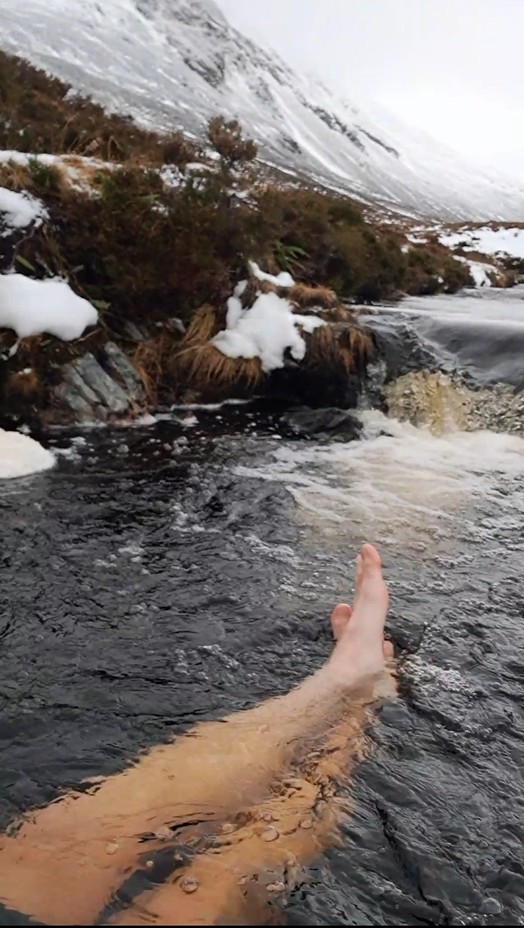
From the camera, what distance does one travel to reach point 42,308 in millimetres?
8562

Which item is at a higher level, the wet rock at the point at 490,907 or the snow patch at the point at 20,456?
the wet rock at the point at 490,907

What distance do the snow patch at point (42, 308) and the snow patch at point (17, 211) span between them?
74cm

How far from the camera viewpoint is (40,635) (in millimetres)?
4117

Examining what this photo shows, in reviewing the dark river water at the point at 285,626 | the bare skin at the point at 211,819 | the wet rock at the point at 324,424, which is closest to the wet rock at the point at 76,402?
the dark river water at the point at 285,626

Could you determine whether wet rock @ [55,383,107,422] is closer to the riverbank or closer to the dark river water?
the riverbank

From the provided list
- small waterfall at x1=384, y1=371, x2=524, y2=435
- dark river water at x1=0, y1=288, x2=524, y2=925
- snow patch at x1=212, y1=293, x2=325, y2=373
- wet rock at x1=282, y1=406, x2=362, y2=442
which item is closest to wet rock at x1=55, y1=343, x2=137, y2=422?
dark river water at x1=0, y1=288, x2=524, y2=925

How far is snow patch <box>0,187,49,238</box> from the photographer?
346 inches

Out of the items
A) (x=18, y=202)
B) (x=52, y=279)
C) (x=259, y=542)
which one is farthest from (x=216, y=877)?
(x=18, y=202)

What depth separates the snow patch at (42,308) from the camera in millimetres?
8328

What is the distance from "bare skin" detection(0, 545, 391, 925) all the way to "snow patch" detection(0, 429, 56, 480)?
4.00m

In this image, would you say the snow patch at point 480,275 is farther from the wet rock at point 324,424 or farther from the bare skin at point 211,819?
the bare skin at point 211,819

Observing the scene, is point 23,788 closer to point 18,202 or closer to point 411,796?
point 411,796

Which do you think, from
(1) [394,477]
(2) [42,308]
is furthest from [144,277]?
(1) [394,477]

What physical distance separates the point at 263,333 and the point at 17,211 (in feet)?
11.5
